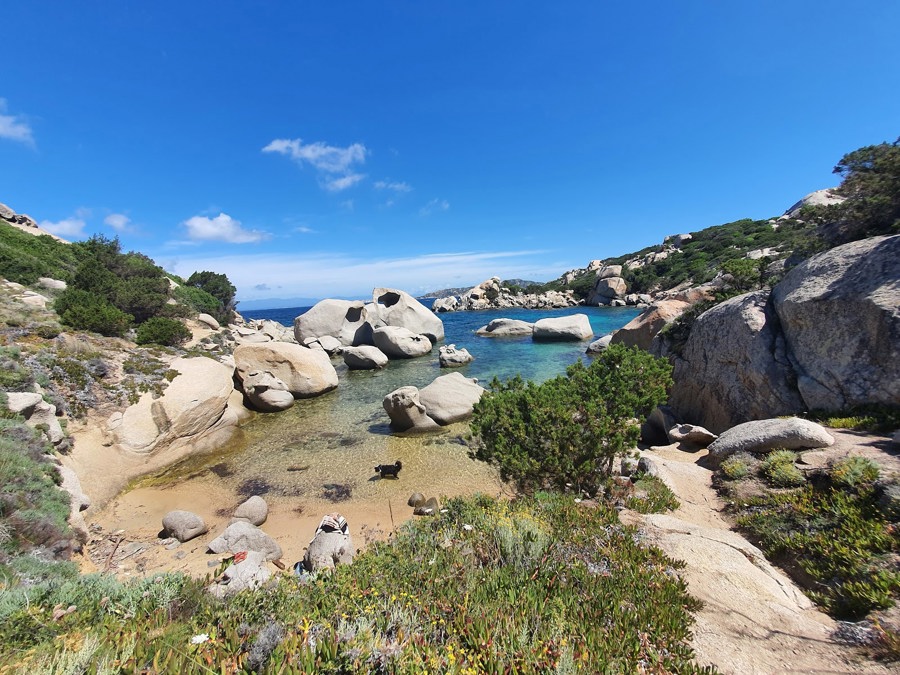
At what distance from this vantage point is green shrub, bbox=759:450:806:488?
24.0 feet

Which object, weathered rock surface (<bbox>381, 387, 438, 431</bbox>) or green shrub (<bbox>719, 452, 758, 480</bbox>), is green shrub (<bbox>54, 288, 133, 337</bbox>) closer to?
weathered rock surface (<bbox>381, 387, 438, 431</bbox>)

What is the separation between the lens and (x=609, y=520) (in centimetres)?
584

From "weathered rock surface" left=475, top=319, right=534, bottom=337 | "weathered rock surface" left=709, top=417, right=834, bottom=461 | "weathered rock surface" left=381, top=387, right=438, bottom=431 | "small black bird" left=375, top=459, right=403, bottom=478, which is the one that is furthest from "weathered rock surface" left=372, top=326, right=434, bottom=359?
"weathered rock surface" left=709, top=417, right=834, bottom=461

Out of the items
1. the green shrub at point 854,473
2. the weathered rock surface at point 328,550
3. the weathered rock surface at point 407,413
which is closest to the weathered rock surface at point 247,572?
the weathered rock surface at point 328,550

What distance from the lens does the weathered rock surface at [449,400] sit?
53.9 ft

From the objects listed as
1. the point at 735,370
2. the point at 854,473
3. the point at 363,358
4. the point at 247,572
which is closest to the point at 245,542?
the point at 247,572

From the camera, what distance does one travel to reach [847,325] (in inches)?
385

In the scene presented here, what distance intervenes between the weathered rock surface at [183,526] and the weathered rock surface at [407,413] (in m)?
7.81

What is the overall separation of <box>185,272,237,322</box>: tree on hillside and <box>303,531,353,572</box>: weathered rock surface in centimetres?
5025

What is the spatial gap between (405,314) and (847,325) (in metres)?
34.7

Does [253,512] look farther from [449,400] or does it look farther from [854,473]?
[854,473]

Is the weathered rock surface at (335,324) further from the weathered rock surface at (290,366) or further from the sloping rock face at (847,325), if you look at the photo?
the sloping rock face at (847,325)

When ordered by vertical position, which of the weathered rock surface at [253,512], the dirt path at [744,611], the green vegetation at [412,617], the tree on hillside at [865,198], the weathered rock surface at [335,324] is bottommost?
the weathered rock surface at [253,512]

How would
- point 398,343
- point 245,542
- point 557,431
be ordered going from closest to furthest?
point 557,431 → point 245,542 → point 398,343
